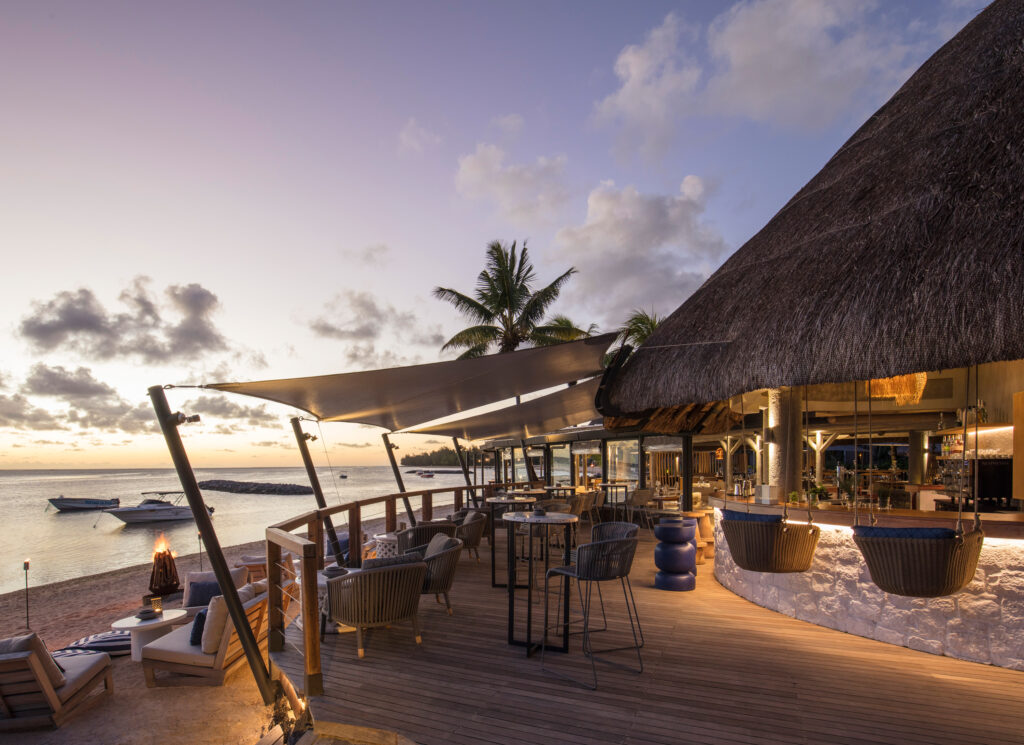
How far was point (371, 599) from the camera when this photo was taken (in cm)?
427

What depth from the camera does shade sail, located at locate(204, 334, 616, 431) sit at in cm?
536

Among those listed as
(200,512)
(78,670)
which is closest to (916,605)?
(200,512)

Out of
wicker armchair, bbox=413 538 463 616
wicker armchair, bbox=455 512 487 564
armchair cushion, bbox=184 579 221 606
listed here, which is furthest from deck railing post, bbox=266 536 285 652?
armchair cushion, bbox=184 579 221 606

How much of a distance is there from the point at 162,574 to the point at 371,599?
782cm

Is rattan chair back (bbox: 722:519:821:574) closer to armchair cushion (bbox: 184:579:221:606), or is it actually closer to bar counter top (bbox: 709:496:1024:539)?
bar counter top (bbox: 709:496:1024:539)

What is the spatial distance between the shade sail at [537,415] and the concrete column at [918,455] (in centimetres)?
843

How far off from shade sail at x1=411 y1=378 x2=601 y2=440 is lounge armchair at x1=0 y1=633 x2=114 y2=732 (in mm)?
6396

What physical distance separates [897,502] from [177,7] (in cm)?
1292

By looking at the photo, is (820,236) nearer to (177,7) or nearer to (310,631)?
(310,631)

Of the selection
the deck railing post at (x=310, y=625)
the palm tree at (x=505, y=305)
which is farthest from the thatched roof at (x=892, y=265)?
the palm tree at (x=505, y=305)

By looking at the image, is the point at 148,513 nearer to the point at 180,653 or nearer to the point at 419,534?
the point at 180,653

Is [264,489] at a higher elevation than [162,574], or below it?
below

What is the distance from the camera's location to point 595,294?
2227cm

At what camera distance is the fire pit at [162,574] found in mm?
9789
